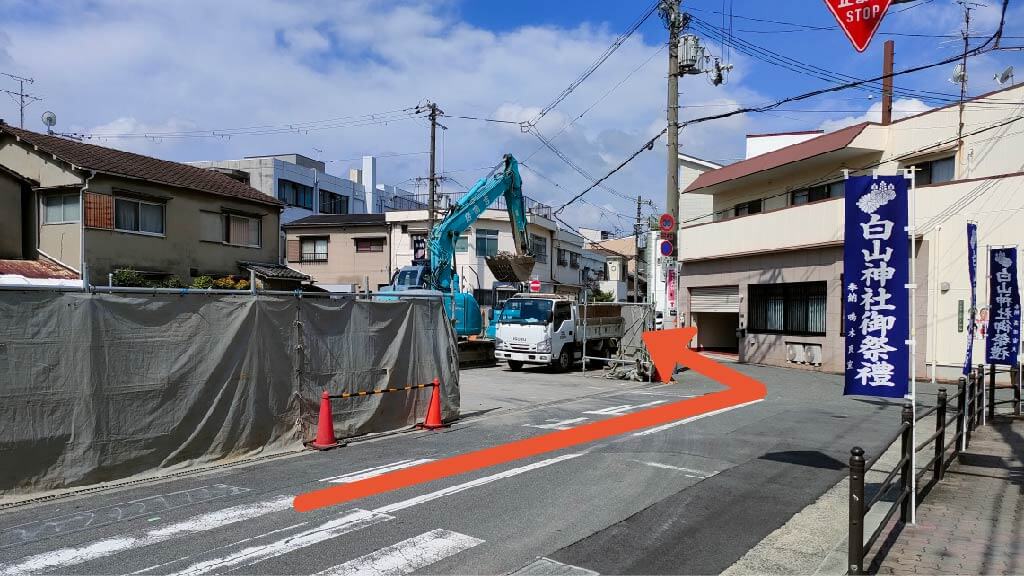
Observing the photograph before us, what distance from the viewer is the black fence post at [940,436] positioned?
7.16 m

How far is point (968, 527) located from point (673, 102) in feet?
54.5

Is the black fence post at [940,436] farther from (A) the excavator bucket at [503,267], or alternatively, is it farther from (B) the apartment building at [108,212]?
(A) the excavator bucket at [503,267]

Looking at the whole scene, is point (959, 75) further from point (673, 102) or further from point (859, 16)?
point (859, 16)

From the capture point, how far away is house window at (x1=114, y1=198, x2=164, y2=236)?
→ 82.9ft

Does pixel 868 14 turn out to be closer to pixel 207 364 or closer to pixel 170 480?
pixel 207 364

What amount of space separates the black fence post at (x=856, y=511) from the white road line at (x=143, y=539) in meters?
4.98

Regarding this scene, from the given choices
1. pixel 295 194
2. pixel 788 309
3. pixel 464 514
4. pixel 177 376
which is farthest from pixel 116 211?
pixel 295 194

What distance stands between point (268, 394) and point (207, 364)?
100 cm

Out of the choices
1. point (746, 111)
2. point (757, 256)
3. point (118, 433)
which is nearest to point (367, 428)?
point (118, 433)

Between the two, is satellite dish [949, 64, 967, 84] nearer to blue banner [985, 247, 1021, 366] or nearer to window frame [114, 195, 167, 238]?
blue banner [985, 247, 1021, 366]

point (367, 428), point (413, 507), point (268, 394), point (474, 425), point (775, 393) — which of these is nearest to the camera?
point (413, 507)

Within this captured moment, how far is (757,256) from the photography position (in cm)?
2572

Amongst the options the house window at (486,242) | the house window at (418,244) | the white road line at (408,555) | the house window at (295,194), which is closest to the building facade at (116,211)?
the house window at (418,244)
